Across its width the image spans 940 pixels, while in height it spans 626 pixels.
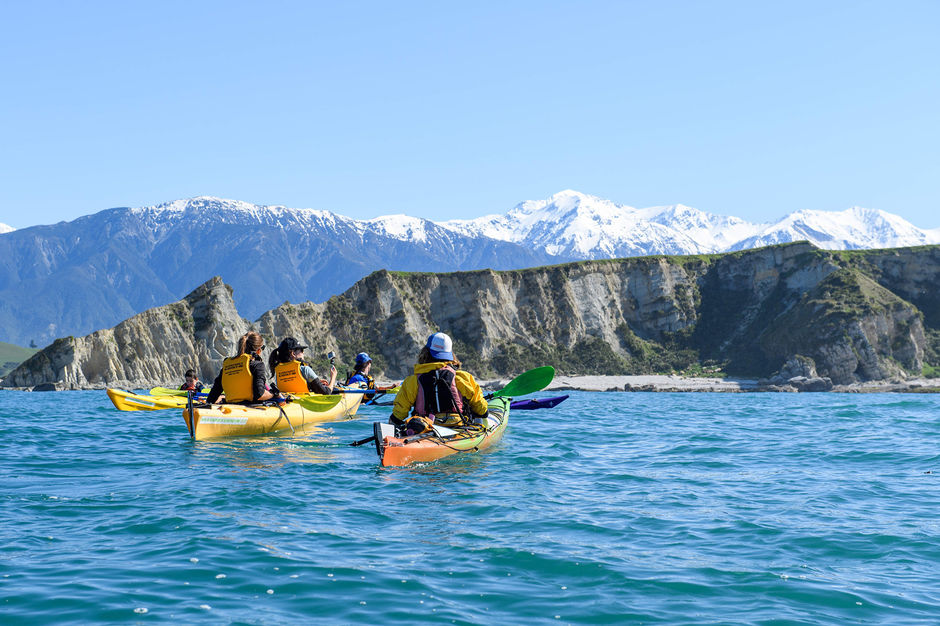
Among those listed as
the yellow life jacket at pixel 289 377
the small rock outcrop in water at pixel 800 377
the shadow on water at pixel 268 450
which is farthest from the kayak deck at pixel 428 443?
the small rock outcrop in water at pixel 800 377

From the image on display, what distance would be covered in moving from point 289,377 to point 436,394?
7.80m

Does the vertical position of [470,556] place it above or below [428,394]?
below

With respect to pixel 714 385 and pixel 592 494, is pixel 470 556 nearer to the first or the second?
pixel 592 494

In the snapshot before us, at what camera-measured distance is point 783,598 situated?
767 centimetres

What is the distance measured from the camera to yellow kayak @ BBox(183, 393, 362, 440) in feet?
60.8

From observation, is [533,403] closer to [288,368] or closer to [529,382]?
[529,382]

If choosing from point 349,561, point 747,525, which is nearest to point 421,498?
point 349,561

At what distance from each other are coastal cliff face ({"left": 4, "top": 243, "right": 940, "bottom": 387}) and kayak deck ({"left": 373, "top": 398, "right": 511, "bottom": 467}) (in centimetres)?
7458

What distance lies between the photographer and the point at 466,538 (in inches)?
382

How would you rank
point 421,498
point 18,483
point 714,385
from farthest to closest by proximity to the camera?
point 714,385, point 18,483, point 421,498

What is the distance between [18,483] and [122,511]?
3487mm

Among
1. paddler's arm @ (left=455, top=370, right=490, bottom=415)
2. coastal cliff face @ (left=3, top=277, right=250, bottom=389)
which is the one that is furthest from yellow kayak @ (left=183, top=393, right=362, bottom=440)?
coastal cliff face @ (left=3, top=277, right=250, bottom=389)

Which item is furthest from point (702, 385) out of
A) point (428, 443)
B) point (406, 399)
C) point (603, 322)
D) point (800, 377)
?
point (428, 443)

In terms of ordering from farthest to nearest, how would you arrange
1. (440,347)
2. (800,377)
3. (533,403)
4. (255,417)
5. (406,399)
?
(800,377)
(533,403)
(255,417)
(406,399)
(440,347)
